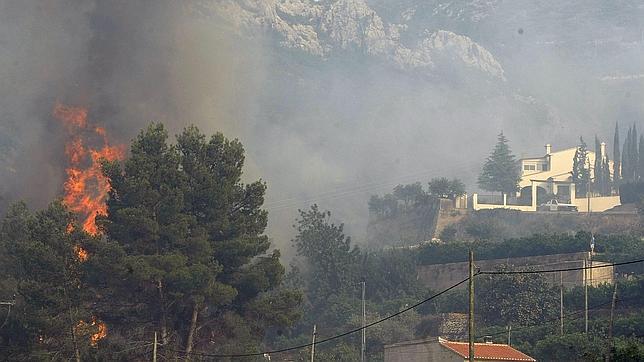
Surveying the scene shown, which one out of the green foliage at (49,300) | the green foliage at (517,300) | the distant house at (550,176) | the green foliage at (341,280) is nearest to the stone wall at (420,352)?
the green foliage at (49,300)

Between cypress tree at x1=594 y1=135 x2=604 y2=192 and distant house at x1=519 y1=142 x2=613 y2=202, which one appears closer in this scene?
cypress tree at x1=594 y1=135 x2=604 y2=192

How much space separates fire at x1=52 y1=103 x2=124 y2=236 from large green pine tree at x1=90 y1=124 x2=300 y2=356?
9.15 m

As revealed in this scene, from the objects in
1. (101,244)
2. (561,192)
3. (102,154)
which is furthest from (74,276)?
(561,192)

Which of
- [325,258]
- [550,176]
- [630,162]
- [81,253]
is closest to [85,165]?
[81,253]

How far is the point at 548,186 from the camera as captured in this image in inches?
6998

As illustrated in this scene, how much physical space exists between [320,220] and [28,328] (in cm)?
6767

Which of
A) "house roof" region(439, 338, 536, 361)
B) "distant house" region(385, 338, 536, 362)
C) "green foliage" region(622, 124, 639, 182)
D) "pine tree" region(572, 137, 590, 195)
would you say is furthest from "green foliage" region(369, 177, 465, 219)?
"house roof" region(439, 338, 536, 361)

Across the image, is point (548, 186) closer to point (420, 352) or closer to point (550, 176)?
point (550, 176)

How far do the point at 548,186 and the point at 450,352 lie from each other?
105 metres

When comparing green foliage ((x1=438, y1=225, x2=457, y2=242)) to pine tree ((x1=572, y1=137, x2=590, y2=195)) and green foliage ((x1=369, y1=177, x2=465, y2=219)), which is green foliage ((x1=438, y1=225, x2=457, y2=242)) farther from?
pine tree ((x1=572, y1=137, x2=590, y2=195))

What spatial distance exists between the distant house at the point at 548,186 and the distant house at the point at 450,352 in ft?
280

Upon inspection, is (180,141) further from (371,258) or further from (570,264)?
(371,258)

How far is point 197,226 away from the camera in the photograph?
264 ft

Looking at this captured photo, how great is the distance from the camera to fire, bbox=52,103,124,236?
9075cm
